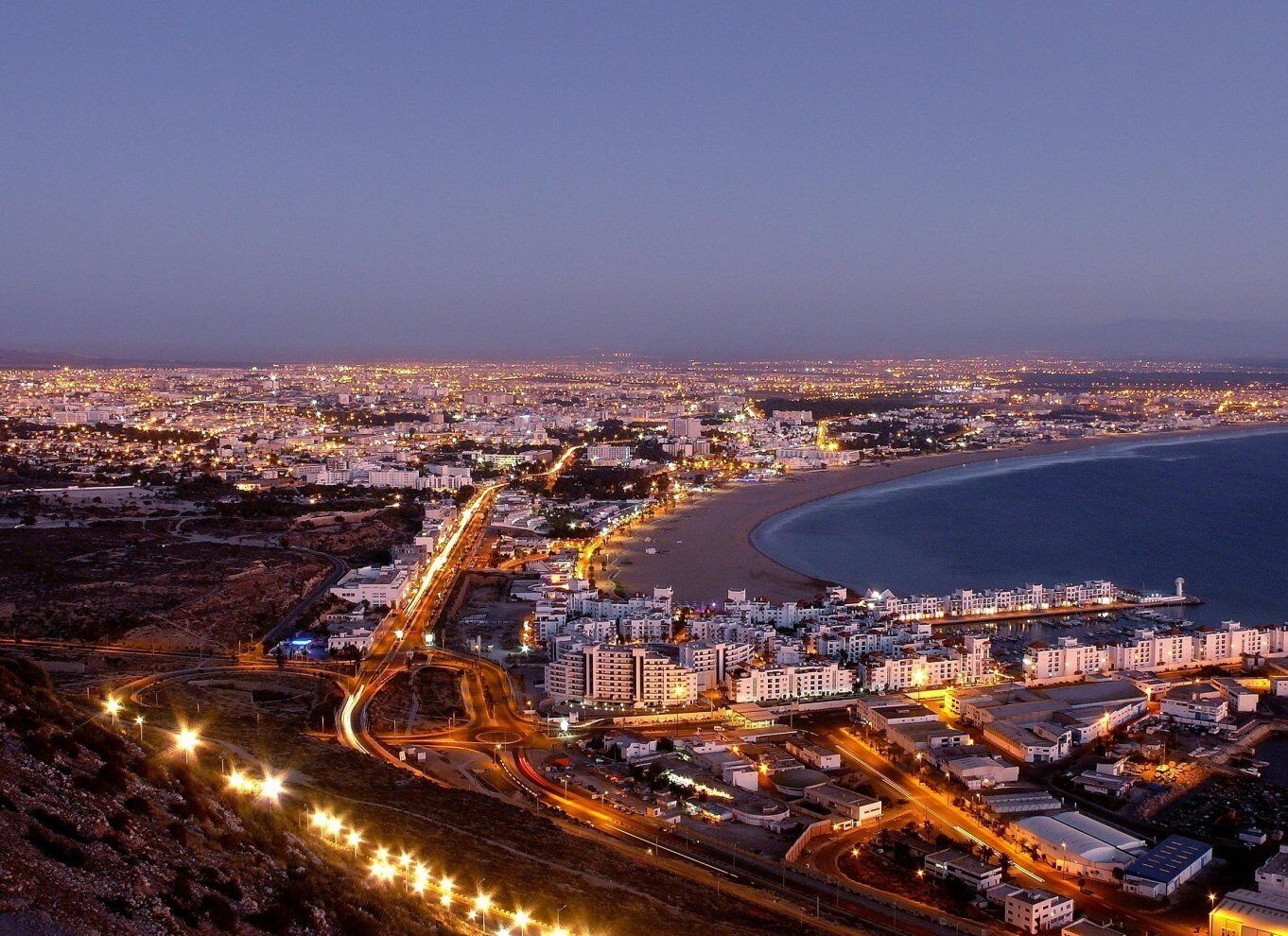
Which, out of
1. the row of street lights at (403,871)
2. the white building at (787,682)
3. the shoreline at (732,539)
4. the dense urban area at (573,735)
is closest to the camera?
the dense urban area at (573,735)

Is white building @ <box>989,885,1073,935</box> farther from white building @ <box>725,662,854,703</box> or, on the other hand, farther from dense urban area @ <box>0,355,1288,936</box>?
white building @ <box>725,662,854,703</box>

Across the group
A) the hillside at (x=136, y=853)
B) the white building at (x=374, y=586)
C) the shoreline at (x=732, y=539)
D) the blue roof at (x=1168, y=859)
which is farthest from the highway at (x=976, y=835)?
the white building at (x=374, y=586)

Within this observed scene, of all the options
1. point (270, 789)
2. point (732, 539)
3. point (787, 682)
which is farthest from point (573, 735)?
point (732, 539)

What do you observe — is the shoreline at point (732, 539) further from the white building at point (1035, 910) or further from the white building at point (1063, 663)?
the white building at point (1035, 910)

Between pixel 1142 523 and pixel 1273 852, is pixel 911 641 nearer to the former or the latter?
pixel 1273 852

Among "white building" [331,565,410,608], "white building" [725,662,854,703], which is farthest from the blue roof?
"white building" [331,565,410,608]

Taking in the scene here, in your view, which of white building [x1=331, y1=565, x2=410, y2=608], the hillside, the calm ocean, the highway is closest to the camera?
the hillside

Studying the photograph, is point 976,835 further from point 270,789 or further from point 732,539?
point 732,539
